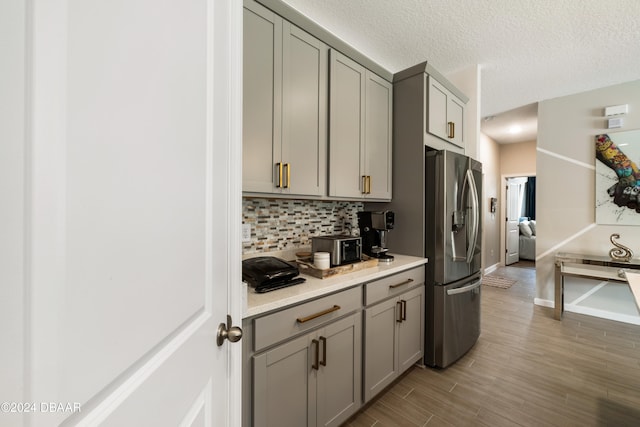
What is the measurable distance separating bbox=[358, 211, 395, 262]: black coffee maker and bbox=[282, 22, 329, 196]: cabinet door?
61cm

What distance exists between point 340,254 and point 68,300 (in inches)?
60.8

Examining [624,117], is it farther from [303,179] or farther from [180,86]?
[180,86]

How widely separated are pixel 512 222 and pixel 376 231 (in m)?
5.71

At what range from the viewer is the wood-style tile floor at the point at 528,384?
1694 millimetres

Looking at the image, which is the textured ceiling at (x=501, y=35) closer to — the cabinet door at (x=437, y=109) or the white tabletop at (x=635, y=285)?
the cabinet door at (x=437, y=109)

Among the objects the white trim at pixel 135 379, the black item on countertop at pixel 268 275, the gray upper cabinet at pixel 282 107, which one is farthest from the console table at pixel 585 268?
the white trim at pixel 135 379

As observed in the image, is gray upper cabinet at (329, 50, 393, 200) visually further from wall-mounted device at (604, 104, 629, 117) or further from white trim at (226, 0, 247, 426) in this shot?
wall-mounted device at (604, 104, 629, 117)

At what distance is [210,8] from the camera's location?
68cm

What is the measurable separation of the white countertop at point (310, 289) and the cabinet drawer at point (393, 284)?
44 millimetres

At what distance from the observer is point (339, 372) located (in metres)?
1.51

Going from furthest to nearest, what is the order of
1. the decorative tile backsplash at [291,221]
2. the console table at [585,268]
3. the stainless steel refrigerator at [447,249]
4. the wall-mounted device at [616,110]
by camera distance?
1. the wall-mounted device at [616,110]
2. the console table at [585,268]
3. the stainless steel refrigerator at [447,249]
4. the decorative tile backsplash at [291,221]

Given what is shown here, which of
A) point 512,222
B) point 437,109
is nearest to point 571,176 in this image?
point 437,109

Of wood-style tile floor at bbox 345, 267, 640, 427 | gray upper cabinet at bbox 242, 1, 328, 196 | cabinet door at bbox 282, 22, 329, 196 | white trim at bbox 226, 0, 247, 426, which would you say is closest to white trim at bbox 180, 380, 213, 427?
white trim at bbox 226, 0, 247, 426

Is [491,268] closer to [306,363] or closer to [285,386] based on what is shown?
[306,363]
